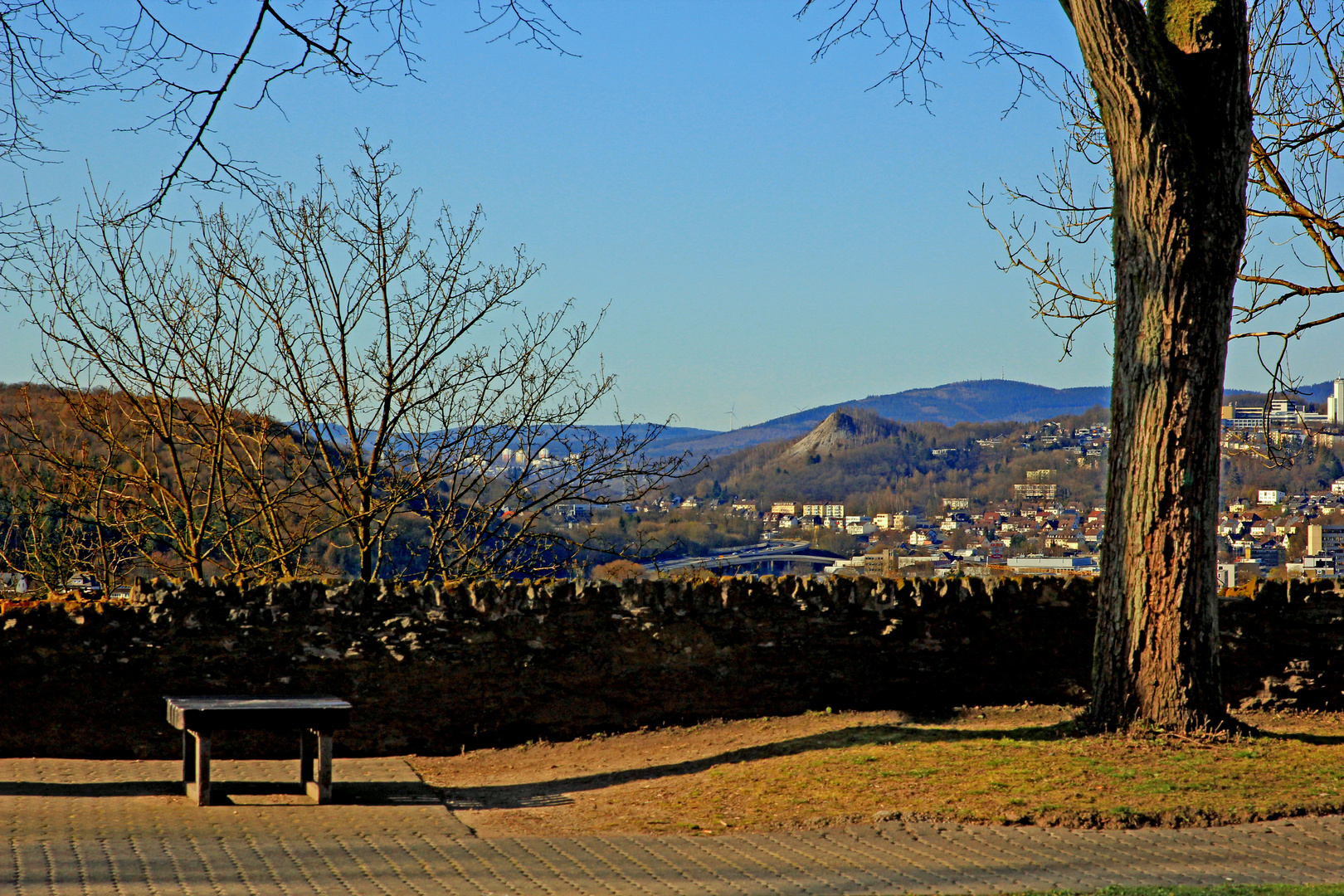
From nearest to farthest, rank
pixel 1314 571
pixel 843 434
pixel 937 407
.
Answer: pixel 1314 571, pixel 843 434, pixel 937 407

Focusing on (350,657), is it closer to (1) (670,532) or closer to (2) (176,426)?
(2) (176,426)

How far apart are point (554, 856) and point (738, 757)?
118 inches

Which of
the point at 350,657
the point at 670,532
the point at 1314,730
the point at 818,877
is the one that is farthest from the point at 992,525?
the point at 818,877

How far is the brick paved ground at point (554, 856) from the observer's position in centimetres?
529

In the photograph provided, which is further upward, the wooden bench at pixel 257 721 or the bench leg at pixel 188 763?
the wooden bench at pixel 257 721

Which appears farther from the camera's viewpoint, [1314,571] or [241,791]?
[1314,571]

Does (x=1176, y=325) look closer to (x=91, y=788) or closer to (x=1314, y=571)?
(x=1314, y=571)

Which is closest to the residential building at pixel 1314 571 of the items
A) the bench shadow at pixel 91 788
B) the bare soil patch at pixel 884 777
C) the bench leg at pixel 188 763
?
the bare soil patch at pixel 884 777

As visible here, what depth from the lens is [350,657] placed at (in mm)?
9367

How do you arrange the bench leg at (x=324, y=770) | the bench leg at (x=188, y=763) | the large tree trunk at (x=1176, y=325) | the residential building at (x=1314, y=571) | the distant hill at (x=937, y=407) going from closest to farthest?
1. the bench leg at (x=324, y=770)
2. the bench leg at (x=188, y=763)
3. the large tree trunk at (x=1176, y=325)
4. the residential building at (x=1314, y=571)
5. the distant hill at (x=937, y=407)

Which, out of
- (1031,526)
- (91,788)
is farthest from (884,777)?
(1031,526)

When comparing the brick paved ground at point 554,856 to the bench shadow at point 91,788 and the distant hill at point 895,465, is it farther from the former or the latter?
the distant hill at point 895,465

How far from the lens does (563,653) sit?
383 inches

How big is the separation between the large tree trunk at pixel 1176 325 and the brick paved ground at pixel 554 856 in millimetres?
1969
